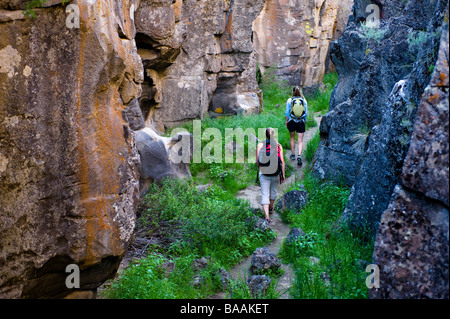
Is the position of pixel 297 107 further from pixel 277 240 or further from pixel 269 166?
pixel 277 240

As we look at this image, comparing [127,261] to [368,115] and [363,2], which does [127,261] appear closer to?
[368,115]

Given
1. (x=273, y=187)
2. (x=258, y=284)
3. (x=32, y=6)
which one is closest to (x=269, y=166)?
(x=273, y=187)

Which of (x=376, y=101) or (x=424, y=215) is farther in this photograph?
(x=376, y=101)

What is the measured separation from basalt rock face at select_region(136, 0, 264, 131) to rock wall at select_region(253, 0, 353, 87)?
3.02 metres

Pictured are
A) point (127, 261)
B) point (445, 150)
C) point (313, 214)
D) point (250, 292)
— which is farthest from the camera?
point (313, 214)

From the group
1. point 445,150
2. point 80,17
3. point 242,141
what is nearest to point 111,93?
point 80,17

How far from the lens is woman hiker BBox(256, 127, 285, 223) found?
21.6ft

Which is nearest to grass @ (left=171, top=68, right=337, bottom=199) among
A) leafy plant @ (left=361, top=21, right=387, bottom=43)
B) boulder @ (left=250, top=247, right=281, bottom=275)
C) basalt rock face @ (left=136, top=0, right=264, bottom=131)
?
basalt rock face @ (left=136, top=0, right=264, bottom=131)

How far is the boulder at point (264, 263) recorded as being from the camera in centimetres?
501

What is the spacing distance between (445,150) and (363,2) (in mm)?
6426

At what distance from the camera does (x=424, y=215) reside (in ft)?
10.1

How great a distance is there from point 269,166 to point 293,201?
0.74 m

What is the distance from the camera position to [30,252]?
3598mm

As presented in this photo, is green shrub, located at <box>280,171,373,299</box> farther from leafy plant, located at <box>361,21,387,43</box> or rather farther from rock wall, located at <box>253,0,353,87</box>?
rock wall, located at <box>253,0,353,87</box>
